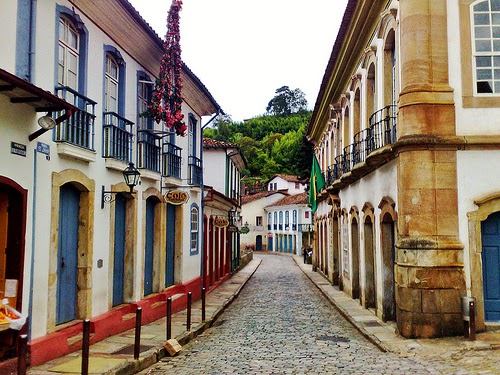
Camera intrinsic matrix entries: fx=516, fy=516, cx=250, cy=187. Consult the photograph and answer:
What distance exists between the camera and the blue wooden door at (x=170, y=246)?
46.5ft

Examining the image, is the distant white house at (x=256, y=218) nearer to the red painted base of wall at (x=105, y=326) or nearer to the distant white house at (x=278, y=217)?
the distant white house at (x=278, y=217)

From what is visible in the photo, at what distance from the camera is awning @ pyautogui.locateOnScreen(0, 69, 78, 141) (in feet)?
19.7

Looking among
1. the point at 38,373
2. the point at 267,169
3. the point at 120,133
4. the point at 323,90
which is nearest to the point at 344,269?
the point at 323,90

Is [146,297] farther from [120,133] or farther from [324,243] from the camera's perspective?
[324,243]

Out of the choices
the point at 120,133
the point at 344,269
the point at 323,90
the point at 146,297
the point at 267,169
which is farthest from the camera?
the point at 267,169

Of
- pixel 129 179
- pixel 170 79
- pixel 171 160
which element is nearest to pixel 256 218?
pixel 171 160

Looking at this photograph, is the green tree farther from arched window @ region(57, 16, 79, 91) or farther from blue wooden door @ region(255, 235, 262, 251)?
arched window @ region(57, 16, 79, 91)

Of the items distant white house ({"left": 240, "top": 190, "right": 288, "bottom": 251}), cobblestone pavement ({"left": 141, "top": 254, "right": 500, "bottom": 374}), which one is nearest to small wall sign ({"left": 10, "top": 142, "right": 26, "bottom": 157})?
cobblestone pavement ({"left": 141, "top": 254, "right": 500, "bottom": 374})

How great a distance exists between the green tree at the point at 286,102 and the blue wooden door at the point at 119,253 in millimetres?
109346

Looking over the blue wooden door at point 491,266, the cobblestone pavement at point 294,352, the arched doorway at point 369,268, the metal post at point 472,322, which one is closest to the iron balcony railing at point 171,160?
the cobblestone pavement at point 294,352

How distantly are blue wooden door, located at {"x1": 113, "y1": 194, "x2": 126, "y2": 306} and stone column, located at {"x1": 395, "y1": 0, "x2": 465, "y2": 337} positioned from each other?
224 inches

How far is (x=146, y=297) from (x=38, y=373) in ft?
17.5

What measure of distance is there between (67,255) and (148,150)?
12.4ft

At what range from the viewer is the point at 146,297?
39.7 feet
